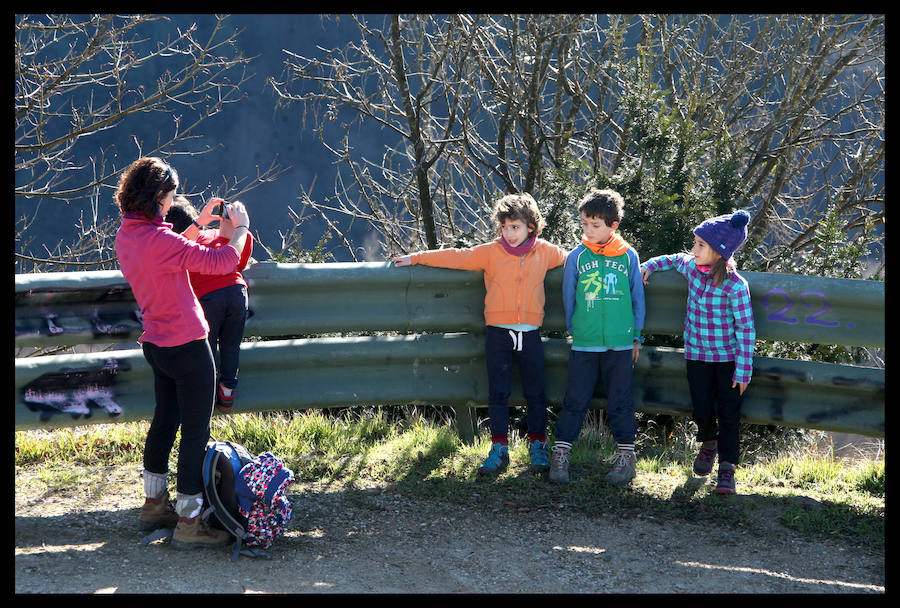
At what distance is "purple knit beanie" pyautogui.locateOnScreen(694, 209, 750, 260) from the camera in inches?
183

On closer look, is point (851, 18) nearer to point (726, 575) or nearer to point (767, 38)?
point (767, 38)

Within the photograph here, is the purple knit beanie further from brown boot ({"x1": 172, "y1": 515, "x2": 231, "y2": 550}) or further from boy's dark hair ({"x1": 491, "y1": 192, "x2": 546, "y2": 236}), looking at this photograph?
brown boot ({"x1": 172, "y1": 515, "x2": 231, "y2": 550})

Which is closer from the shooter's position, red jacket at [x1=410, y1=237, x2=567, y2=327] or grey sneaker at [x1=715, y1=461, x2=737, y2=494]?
grey sneaker at [x1=715, y1=461, x2=737, y2=494]

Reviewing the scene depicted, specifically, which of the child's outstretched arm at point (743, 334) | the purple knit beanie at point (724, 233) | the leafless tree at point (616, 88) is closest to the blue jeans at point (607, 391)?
the child's outstretched arm at point (743, 334)

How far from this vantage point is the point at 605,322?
15.7 ft

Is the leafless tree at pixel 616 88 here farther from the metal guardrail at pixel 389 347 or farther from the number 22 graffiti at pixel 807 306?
the number 22 graffiti at pixel 807 306

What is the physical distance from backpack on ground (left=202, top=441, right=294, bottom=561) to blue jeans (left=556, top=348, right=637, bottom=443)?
1.61m

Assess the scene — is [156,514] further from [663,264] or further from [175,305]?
[663,264]

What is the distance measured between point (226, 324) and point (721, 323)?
8.45 feet

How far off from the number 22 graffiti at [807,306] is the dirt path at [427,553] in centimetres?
100

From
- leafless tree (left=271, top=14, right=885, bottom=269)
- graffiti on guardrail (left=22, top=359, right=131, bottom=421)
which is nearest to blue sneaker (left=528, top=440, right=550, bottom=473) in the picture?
graffiti on guardrail (left=22, top=359, right=131, bottom=421)

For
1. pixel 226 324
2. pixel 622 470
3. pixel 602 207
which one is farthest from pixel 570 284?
pixel 226 324
